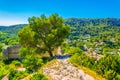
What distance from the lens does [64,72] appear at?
4162 centimetres

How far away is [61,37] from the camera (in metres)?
56.1

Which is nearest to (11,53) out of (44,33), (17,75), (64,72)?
(44,33)

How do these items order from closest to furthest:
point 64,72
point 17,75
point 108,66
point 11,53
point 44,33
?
1. point 64,72
2. point 108,66
3. point 17,75
4. point 44,33
5. point 11,53

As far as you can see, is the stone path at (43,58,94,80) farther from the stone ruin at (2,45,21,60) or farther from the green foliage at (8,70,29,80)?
the stone ruin at (2,45,21,60)

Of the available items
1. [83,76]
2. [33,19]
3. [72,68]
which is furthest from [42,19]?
[83,76]

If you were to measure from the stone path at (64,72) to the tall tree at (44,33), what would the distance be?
33.6 ft

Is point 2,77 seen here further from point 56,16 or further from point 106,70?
point 106,70

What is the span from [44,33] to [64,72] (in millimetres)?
16743

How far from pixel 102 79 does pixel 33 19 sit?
2122 centimetres

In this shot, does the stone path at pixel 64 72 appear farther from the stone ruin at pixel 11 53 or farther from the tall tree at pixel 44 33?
the stone ruin at pixel 11 53

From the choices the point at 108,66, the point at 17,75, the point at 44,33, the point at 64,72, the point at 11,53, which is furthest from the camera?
the point at 11,53

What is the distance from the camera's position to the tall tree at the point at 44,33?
55.0 metres

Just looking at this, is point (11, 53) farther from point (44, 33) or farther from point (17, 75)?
point (17, 75)

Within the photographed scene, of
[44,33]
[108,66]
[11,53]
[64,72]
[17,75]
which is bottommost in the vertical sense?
[17,75]
